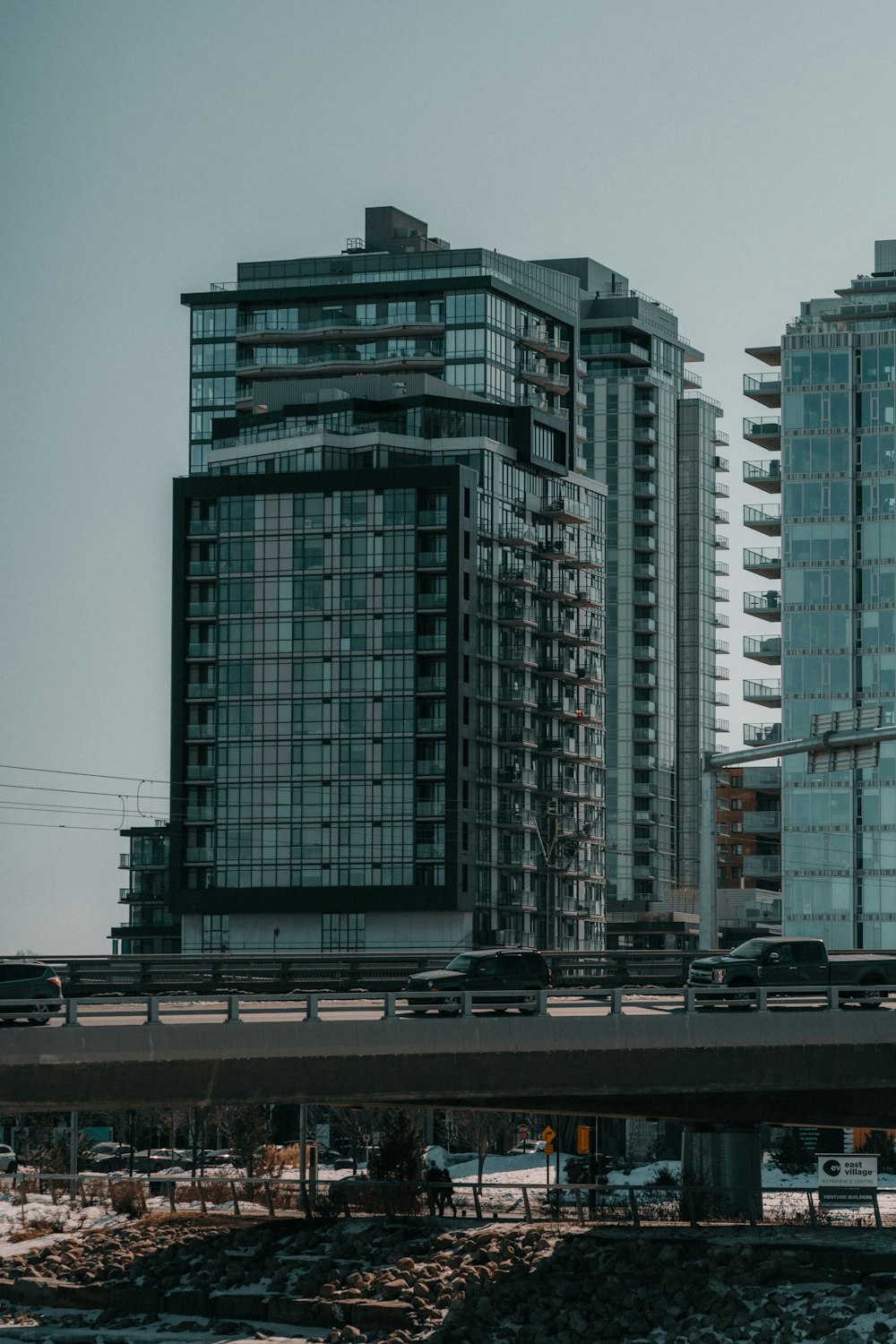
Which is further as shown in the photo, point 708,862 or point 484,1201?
point 484,1201

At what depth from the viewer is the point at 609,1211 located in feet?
199

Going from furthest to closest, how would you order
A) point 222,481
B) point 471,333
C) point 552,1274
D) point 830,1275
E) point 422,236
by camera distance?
point 422,236
point 471,333
point 222,481
point 552,1274
point 830,1275

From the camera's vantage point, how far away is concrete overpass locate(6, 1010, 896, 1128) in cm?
4475

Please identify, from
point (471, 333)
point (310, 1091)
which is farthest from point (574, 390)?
point (310, 1091)

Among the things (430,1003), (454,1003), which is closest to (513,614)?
(430,1003)

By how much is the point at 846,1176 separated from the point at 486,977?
11.3 metres

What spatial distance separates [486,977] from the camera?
55.4m

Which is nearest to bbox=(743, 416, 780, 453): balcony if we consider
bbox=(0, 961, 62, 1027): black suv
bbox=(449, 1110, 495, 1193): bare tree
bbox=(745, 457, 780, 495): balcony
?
bbox=(745, 457, 780, 495): balcony

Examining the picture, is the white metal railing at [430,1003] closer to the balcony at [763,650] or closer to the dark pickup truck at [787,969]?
the dark pickup truck at [787,969]

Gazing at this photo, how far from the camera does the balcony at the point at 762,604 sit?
5290 inches

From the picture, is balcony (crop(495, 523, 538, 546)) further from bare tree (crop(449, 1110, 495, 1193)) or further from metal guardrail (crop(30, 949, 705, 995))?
metal guardrail (crop(30, 949, 705, 995))

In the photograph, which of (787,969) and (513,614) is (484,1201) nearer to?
(787,969)

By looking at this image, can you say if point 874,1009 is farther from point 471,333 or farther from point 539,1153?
point 471,333

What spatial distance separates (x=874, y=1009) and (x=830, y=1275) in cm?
615
